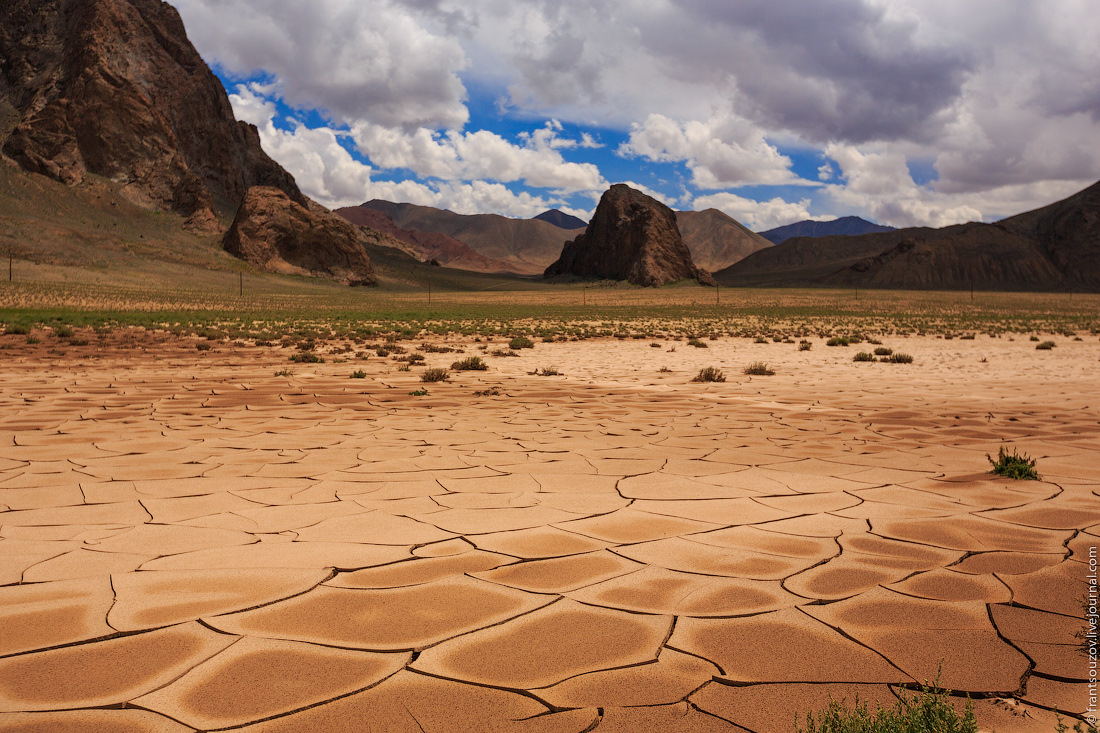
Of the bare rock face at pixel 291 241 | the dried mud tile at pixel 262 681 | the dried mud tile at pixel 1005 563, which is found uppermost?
the bare rock face at pixel 291 241

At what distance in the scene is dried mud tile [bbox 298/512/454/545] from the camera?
11.5 ft

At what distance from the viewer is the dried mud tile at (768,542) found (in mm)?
3357

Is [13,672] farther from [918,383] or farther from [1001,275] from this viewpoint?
[1001,275]

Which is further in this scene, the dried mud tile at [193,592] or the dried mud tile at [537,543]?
the dried mud tile at [537,543]

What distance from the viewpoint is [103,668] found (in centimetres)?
223

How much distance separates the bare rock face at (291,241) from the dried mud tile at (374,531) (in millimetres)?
90060

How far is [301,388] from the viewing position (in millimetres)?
9555

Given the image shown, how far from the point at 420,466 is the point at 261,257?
9057 cm

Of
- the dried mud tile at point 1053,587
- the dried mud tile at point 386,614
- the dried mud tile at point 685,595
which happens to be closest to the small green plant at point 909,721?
the dried mud tile at point 685,595

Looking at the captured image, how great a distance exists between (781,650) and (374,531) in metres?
2.19

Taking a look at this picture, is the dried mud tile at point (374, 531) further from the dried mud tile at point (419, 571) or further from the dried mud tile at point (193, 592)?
the dried mud tile at point (193, 592)

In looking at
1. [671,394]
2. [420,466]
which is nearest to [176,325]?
[671,394]

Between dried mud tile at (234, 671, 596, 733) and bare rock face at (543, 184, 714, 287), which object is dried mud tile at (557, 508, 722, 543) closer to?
dried mud tile at (234, 671, 596, 733)

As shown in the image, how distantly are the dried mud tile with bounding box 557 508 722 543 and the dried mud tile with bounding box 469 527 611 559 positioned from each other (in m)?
0.10
